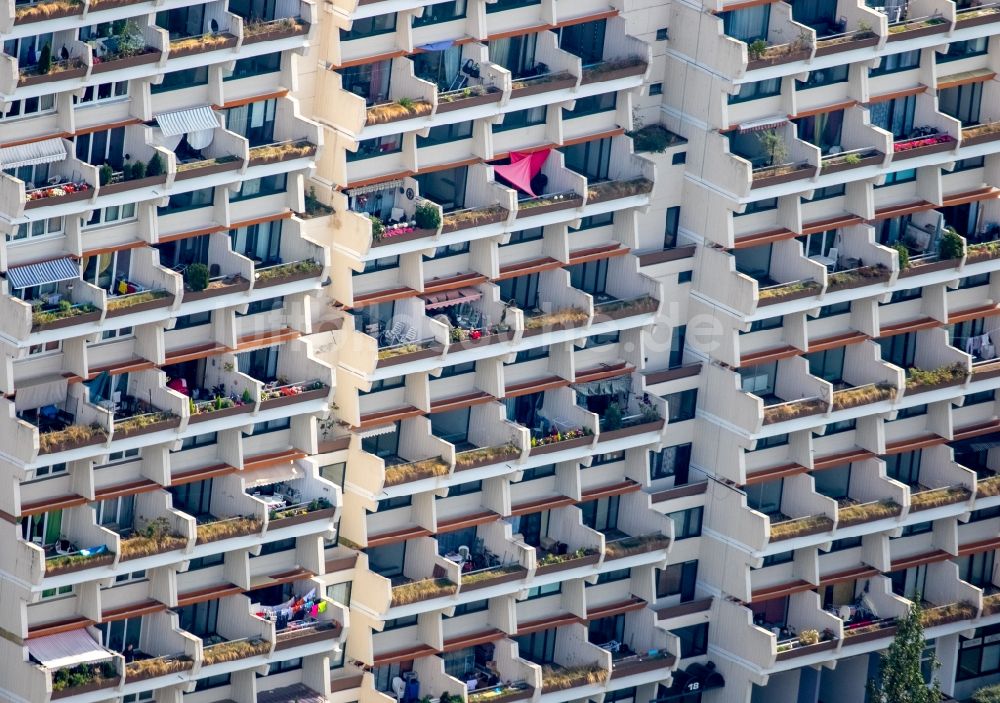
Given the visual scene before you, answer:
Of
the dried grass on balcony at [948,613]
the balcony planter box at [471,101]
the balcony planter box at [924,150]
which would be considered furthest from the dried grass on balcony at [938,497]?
the balcony planter box at [471,101]

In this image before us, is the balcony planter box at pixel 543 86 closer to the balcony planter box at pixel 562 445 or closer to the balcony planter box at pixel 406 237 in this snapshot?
the balcony planter box at pixel 406 237

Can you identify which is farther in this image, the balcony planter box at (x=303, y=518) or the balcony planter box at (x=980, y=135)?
the balcony planter box at (x=980, y=135)

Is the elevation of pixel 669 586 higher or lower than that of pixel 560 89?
lower

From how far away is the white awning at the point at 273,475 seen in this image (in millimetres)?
166375

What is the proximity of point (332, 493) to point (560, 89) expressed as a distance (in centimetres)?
2267

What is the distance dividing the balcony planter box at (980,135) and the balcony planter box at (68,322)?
48.4m

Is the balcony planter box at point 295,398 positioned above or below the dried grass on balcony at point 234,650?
above

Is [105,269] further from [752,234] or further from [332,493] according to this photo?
[752,234]

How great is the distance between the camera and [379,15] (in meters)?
164

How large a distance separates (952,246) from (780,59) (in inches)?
597

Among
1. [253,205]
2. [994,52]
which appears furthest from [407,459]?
[994,52]

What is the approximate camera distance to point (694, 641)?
18162 cm

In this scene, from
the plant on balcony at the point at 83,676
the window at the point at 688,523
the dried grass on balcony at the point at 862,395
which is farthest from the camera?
the window at the point at 688,523

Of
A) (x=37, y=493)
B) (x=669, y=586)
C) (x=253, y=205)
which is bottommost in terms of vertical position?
(x=669, y=586)
